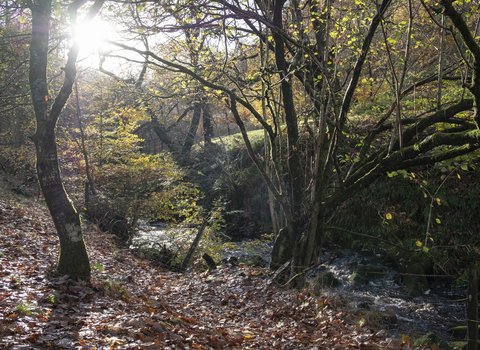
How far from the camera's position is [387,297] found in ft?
23.1

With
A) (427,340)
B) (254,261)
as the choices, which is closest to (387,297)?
(427,340)

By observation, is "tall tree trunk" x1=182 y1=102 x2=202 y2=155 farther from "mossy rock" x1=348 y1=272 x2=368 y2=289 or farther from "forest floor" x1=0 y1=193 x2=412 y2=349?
"mossy rock" x1=348 y1=272 x2=368 y2=289

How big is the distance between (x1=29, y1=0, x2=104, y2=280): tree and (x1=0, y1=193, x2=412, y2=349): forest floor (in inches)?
16.3

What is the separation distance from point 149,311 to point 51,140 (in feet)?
10.00

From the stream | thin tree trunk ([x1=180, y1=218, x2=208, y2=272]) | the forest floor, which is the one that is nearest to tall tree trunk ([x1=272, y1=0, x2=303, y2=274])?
the stream

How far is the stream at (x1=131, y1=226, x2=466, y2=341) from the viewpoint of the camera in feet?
18.8

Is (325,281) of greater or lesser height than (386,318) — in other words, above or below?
above

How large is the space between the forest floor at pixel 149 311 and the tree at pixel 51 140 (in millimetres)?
413

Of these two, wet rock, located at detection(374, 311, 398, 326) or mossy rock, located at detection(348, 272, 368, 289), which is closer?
wet rock, located at detection(374, 311, 398, 326)

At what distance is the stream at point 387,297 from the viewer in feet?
18.8

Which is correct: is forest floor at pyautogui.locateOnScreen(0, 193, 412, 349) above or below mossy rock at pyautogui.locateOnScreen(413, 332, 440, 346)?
above

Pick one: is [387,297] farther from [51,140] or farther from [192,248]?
[51,140]

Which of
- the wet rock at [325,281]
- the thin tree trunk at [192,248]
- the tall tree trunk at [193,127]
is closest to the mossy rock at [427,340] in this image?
the wet rock at [325,281]

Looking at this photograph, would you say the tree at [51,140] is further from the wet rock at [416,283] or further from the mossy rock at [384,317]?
the wet rock at [416,283]
